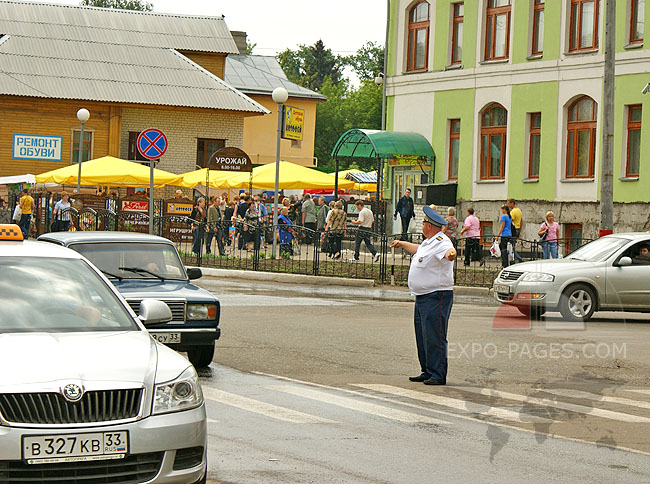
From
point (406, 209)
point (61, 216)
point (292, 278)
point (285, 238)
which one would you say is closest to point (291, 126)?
point (406, 209)

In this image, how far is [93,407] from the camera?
5.86 m

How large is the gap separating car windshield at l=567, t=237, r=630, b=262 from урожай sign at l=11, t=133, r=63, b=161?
36170 mm

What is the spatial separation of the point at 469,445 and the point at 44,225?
34.7m

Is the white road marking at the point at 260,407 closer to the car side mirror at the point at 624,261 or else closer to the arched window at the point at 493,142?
the car side mirror at the point at 624,261

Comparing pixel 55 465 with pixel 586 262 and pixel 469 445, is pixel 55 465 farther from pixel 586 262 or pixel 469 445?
pixel 586 262

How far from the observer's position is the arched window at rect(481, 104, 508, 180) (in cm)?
3750

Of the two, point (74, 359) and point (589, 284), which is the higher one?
point (589, 284)

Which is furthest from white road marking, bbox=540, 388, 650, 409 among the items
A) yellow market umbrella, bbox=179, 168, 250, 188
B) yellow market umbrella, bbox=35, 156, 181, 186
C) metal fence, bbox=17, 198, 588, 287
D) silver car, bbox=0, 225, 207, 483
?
yellow market umbrella, bbox=35, 156, 181, 186

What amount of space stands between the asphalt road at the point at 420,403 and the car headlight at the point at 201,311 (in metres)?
0.61

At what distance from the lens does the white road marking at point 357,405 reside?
9578 millimetres

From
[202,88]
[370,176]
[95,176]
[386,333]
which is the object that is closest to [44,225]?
[95,176]

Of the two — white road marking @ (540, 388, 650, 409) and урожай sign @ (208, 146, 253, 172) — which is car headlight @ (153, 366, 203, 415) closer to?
white road marking @ (540, 388, 650, 409)

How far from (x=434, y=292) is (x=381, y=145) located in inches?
1072

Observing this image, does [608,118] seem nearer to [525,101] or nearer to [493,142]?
[525,101]
